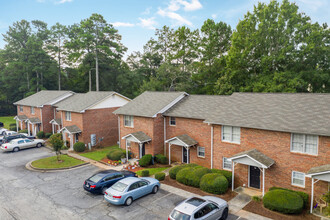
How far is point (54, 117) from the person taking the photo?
4088 centimetres

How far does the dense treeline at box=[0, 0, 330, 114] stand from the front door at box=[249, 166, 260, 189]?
1882 cm

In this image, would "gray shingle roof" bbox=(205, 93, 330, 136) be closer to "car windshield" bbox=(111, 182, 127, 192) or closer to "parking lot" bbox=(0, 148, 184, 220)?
"parking lot" bbox=(0, 148, 184, 220)

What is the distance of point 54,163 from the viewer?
1000 inches

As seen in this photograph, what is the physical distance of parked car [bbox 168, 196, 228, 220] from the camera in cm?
1182

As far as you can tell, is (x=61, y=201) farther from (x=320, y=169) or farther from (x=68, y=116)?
(x=68, y=116)

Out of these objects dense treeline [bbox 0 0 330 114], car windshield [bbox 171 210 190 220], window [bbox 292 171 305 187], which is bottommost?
car windshield [bbox 171 210 190 220]

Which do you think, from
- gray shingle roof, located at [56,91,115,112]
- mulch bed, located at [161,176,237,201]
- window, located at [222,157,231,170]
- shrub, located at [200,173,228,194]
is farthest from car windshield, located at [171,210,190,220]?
gray shingle roof, located at [56,91,115,112]

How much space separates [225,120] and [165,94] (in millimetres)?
11077

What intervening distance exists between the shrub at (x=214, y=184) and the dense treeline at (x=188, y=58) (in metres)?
19.6

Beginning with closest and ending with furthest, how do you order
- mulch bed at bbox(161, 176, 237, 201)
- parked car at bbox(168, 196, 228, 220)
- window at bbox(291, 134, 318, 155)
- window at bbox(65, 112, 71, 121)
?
parked car at bbox(168, 196, 228, 220), window at bbox(291, 134, 318, 155), mulch bed at bbox(161, 176, 237, 201), window at bbox(65, 112, 71, 121)

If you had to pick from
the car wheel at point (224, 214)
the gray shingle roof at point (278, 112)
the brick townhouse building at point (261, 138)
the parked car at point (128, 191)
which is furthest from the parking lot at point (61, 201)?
the gray shingle roof at point (278, 112)

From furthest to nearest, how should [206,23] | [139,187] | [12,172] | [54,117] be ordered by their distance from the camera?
[206,23] < [54,117] < [12,172] < [139,187]

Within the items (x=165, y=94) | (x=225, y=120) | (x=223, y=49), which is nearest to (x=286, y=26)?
(x=223, y=49)

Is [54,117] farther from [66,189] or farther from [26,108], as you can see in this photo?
[66,189]
